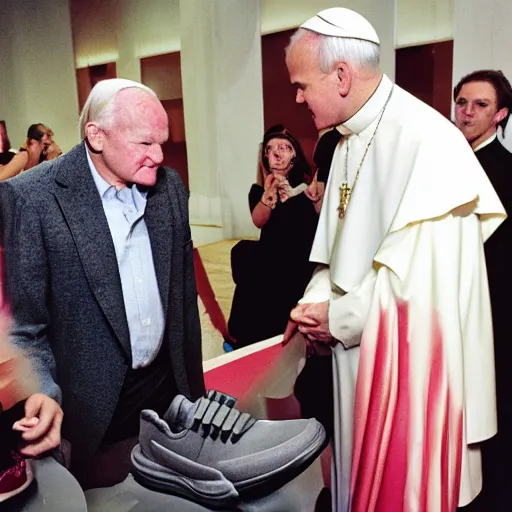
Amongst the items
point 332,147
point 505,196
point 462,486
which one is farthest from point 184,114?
point 462,486

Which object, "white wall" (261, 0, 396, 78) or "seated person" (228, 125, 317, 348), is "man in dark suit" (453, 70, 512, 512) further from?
"seated person" (228, 125, 317, 348)

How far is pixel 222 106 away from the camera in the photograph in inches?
64.3

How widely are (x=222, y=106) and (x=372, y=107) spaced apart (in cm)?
41

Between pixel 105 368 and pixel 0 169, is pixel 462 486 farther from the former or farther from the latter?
pixel 0 169

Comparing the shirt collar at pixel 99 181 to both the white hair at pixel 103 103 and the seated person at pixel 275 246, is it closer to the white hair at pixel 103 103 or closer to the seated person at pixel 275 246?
the white hair at pixel 103 103

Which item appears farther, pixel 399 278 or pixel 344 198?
pixel 344 198

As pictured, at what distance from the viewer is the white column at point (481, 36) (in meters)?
1.78

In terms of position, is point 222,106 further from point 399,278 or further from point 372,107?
point 399,278

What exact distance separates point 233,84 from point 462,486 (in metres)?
1.18

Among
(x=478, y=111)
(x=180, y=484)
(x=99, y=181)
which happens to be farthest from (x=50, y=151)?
(x=478, y=111)

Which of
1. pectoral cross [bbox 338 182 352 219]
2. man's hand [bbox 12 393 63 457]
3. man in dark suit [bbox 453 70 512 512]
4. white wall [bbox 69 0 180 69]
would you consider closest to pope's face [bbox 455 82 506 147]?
man in dark suit [bbox 453 70 512 512]

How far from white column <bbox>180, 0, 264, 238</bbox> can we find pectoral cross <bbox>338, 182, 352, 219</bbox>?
0.87 feet

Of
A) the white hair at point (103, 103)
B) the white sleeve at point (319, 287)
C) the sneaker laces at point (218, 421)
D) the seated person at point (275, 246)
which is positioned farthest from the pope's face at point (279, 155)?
the sneaker laces at point (218, 421)

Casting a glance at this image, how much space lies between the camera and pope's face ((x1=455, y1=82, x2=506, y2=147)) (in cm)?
181
